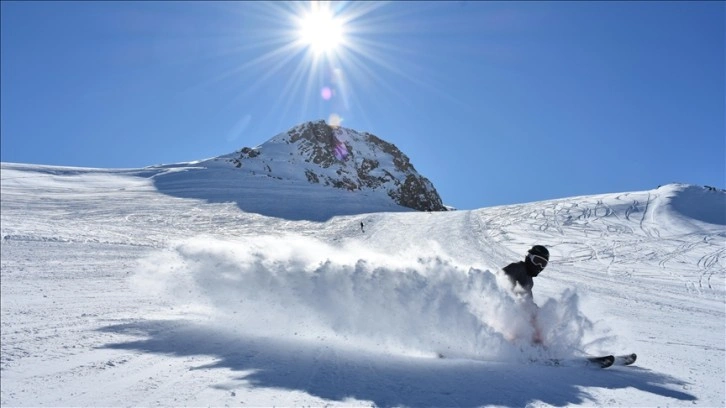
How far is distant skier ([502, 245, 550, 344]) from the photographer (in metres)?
6.05

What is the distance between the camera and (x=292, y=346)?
538 cm

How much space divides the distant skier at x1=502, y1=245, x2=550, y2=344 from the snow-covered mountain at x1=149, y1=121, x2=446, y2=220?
2383 cm

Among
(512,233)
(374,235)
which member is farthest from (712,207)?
(374,235)

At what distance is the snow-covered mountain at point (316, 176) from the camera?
3541 centimetres

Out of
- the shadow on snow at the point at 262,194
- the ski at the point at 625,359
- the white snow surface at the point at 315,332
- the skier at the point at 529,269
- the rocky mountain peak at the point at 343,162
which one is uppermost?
the rocky mountain peak at the point at 343,162

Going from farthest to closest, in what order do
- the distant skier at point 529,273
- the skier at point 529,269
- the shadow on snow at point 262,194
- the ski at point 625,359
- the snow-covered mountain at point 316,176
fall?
the snow-covered mountain at point 316,176 → the shadow on snow at point 262,194 → the skier at point 529,269 → the distant skier at point 529,273 → the ski at point 625,359

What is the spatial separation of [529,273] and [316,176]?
218 feet

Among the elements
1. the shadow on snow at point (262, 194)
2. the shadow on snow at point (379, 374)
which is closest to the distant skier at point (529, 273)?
the shadow on snow at point (379, 374)

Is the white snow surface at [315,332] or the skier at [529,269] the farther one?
the skier at [529,269]

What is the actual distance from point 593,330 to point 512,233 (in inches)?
691

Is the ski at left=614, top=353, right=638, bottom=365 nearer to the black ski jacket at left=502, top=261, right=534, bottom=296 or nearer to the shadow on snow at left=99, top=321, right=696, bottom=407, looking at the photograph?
the shadow on snow at left=99, top=321, right=696, bottom=407

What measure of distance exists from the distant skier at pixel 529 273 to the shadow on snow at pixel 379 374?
776 mm

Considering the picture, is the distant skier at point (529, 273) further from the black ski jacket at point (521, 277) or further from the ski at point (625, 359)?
the ski at point (625, 359)

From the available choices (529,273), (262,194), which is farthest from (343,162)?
(529,273)
